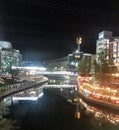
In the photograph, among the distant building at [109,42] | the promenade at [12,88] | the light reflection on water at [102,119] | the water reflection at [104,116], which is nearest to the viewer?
the light reflection on water at [102,119]

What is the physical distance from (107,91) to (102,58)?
114 ft

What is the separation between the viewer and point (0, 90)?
159 ft

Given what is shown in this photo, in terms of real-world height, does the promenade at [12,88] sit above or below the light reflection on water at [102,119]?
above

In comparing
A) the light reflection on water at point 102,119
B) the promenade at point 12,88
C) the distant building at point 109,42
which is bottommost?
the light reflection on water at point 102,119

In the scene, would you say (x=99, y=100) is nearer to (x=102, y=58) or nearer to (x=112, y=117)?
(x=112, y=117)

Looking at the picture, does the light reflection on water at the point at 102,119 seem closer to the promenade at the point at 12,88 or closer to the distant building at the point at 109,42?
the promenade at the point at 12,88

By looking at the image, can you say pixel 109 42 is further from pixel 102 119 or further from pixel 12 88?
pixel 102 119

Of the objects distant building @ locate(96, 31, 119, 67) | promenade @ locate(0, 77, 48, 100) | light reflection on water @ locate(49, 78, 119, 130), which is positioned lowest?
light reflection on water @ locate(49, 78, 119, 130)

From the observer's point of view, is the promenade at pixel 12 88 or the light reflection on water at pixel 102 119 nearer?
the light reflection on water at pixel 102 119

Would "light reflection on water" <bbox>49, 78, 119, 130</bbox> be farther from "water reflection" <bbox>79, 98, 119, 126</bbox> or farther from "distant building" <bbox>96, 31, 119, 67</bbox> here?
"distant building" <bbox>96, 31, 119, 67</bbox>

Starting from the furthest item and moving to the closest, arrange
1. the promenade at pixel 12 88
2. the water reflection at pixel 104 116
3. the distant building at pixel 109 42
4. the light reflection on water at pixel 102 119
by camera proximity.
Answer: the distant building at pixel 109 42 → the promenade at pixel 12 88 → the water reflection at pixel 104 116 → the light reflection on water at pixel 102 119

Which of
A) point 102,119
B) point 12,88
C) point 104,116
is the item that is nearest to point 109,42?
point 12,88

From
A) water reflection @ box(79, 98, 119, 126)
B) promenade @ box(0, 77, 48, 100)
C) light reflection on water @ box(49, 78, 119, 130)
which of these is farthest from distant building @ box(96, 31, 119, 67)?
light reflection on water @ box(49, 78, 119, 130)

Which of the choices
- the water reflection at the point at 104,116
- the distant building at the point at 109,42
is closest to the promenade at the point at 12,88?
the water reflection at the point at 104,116
